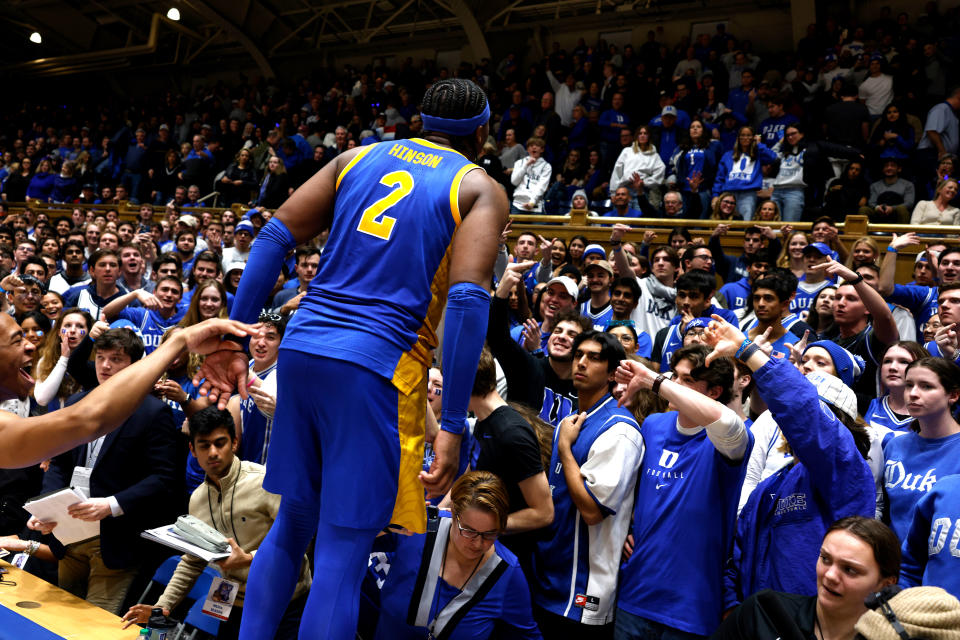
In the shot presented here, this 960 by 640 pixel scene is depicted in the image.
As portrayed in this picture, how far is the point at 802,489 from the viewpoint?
3.19 meters

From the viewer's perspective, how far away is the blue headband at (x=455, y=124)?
8.26 feet

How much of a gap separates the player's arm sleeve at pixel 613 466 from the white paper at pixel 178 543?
5.17 feet

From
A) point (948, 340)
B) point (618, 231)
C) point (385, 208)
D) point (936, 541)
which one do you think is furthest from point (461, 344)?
point (618, 231)

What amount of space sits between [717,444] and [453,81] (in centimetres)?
178

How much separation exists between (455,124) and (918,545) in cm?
229

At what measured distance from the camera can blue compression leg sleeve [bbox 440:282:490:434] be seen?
2.25m

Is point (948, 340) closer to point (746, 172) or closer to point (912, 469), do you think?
point (912, 469)

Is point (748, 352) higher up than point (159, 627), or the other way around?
point (748, 352)

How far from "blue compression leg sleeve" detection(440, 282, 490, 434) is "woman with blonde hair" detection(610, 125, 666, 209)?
8953 millimetres

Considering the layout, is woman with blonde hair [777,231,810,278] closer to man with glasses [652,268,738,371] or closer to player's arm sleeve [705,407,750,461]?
man with glasses [652,268,738,371]

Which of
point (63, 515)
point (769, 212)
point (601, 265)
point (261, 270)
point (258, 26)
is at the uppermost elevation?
point (258, 26)

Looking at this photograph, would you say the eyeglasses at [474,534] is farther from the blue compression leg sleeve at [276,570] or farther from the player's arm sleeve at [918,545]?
the player's arm sleeve at [918,545]

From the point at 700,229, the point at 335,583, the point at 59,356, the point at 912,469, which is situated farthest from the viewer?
the point at 700,229

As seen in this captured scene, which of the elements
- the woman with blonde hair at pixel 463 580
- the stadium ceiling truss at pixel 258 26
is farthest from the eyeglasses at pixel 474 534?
the stadium ceiling truss at pixel 258 26
